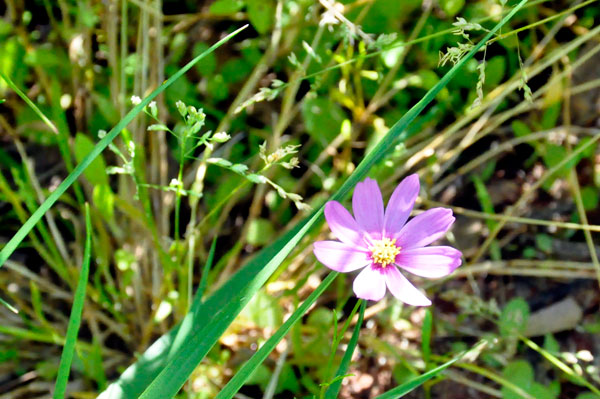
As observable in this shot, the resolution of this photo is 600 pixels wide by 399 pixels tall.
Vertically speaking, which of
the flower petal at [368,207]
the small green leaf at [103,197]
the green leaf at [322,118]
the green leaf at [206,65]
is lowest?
the small green leaf at [103,197]

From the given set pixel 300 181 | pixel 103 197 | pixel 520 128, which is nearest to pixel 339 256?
pixel 103 197

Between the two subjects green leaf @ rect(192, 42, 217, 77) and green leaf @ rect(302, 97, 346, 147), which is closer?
green leaf @ rect(302, 97, 346, 147)

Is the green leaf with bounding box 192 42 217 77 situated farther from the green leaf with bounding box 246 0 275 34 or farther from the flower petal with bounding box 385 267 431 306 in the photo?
the flower petal with bounding box 385 267 431 306

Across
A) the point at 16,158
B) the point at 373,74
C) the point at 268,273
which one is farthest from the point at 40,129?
the point at 268,273

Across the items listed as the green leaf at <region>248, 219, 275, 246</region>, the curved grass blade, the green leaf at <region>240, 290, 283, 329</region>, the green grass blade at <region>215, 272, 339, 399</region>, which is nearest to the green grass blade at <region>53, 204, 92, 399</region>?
the curved grass blade

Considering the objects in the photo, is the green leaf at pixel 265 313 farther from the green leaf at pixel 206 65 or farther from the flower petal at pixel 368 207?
the green leaf at pixel 206 65

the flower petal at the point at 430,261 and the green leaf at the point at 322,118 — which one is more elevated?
the green leaf at the point at 322,118

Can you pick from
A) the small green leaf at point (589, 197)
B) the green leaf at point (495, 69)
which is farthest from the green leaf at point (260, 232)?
the small green leaf at point (589, 197)
